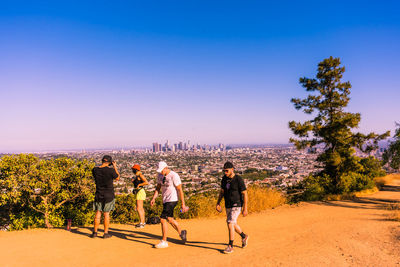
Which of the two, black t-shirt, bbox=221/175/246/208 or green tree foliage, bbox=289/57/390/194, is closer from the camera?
black t-shirt, bbox=221/175/246/208

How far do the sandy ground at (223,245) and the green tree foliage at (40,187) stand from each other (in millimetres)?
783

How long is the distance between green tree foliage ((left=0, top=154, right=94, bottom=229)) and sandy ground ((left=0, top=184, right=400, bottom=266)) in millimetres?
783

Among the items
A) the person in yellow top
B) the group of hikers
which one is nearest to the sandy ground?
the group of hikers

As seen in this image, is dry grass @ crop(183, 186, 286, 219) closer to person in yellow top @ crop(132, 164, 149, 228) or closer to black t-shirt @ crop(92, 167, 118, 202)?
person in yellow top @ crop(132, 164, 149, 228)

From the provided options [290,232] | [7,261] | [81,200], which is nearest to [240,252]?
[290,232]

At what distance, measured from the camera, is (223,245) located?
5.45m

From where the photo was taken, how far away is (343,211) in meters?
8.85

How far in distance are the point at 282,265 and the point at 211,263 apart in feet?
4.15

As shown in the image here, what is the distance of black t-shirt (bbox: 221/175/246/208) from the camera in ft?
16.0

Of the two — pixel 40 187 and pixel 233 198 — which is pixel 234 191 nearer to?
pixel 233 198

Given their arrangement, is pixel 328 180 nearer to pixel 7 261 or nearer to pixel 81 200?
pixel 81 200

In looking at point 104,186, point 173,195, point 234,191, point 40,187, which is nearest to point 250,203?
point 234,191

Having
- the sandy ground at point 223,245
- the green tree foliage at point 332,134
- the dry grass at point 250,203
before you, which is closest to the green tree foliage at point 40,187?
the sandy ground at point 223,245

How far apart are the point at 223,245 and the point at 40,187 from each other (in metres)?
5.37
